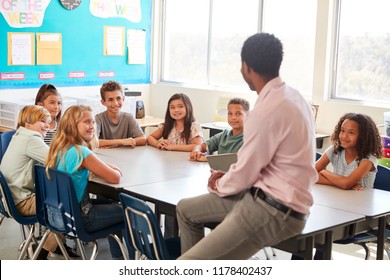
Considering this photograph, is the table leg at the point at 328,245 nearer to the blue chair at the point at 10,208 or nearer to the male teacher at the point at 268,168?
the male teacher at the point at 268,168

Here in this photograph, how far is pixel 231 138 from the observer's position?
4254 millimetres

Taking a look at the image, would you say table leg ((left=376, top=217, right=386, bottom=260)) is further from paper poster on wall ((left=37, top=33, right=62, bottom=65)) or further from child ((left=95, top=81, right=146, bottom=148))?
paper poster on wall ((left=37, top=33, right=62, bottom=65))

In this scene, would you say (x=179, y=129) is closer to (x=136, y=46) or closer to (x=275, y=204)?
(x=275, y=204)

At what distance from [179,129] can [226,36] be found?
2428 mm

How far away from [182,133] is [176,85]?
263cm

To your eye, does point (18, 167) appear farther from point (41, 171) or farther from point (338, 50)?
point (338, 50)

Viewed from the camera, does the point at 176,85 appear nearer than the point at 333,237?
No

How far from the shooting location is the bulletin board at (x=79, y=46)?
233 inches

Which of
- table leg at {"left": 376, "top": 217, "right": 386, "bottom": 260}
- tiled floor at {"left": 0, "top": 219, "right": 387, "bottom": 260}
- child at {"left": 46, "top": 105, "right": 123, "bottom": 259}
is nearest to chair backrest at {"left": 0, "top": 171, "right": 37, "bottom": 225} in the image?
child at {"left": 46, "top": 105, "right": 123, "bottom": 259}

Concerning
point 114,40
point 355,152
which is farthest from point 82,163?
point 114,40

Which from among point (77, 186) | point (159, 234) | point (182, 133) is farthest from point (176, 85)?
point (159, 234)

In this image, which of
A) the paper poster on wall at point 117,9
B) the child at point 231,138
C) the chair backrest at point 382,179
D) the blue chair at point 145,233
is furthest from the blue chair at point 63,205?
the paper poster on wall at point 117,9

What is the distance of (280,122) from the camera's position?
8.00 ft

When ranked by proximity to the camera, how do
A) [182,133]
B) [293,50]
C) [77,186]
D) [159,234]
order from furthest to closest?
1. [293,50]
2. [182,133]
3. [77,186]
4. [159,234]
